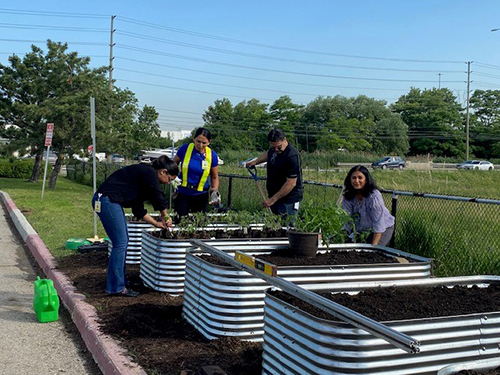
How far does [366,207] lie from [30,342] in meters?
3.71

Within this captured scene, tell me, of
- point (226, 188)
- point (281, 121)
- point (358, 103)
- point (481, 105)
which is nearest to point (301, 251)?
point (226, 188)

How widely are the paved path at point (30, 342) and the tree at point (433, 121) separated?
93.1 metres

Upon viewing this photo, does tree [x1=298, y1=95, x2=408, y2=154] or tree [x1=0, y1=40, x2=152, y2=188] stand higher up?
tree [x1=298, y1=95, x2=408, y2=154]

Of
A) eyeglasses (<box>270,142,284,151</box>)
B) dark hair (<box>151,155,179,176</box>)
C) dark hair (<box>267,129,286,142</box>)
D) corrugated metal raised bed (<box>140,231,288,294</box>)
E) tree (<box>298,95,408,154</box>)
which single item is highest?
tree (<box>298,95,408,154</box>)

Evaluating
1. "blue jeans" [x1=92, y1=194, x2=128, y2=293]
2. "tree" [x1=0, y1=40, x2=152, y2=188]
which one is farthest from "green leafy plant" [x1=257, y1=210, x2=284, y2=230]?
"tree" [x1=0, y1=40, x2=152, y2=188]

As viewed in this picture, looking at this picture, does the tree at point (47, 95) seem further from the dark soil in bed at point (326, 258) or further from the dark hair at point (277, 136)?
the dark soil in bed at point (326, 258)

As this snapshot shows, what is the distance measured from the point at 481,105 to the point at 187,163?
105793 mm

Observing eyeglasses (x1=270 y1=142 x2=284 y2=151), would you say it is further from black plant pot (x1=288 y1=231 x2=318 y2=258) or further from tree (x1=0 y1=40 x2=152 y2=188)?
tree (x1=0 y1=40 x2=152 y2=188)

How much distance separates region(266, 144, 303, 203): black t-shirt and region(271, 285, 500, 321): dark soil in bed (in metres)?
3.00

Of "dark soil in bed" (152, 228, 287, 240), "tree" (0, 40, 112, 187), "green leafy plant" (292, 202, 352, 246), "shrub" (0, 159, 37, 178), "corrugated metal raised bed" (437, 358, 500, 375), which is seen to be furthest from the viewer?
"shrub" (0, 159, 37, 178)

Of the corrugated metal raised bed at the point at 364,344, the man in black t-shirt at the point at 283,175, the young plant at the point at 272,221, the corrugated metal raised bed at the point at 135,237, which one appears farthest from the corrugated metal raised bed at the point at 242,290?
the corrugated metal raised bed at the point at 135,237

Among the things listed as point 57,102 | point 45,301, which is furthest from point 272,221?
point 57,102

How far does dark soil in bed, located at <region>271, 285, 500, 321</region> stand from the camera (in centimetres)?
351

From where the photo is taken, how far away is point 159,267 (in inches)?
244
